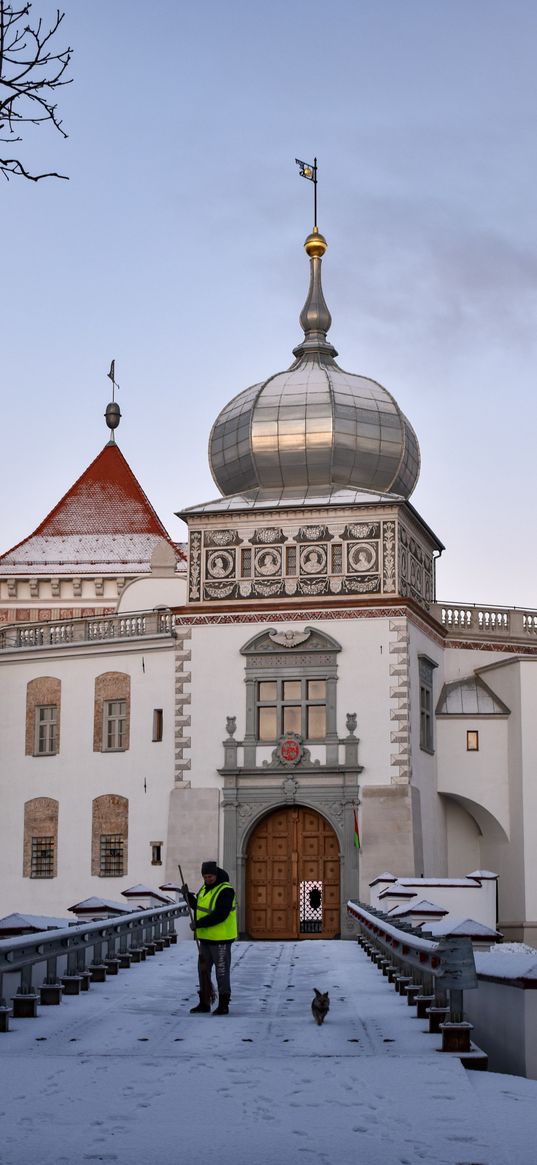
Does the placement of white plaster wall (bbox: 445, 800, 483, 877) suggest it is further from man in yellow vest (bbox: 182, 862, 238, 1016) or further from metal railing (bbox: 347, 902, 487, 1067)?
man in yellow vest (bbox: 182, 862, 238, 1016)

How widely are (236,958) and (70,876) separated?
15908 millimetres

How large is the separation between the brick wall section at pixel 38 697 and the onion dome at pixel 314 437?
6.89 metres

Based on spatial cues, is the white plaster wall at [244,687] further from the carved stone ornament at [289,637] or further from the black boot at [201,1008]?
the black boot at [201,1008]

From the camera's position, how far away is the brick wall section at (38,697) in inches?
1620

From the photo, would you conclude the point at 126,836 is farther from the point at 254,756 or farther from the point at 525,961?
the point at 525,961

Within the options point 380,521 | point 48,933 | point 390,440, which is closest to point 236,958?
point 48,933

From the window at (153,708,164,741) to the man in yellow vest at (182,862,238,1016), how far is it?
2351 cm

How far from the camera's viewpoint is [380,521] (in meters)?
37.6

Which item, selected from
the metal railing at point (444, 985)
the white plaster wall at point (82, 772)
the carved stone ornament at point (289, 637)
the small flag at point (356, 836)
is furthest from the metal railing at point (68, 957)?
the white plaster wall at point (82, 772)

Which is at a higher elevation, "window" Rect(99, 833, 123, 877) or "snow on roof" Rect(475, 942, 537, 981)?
"window" Rect(99, 833, 123, 877)

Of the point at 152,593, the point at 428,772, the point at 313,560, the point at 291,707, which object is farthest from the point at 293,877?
the point at 152,593

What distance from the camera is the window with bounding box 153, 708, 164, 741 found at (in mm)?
38969

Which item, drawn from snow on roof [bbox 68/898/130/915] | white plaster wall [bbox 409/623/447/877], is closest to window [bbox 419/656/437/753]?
white plaster wall [bbox 409/623/447/877]

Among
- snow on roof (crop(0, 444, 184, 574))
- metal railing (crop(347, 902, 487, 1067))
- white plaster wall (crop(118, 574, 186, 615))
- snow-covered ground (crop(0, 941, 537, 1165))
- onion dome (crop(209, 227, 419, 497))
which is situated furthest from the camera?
snow on roof (crop(0, 444, 184, 574))
